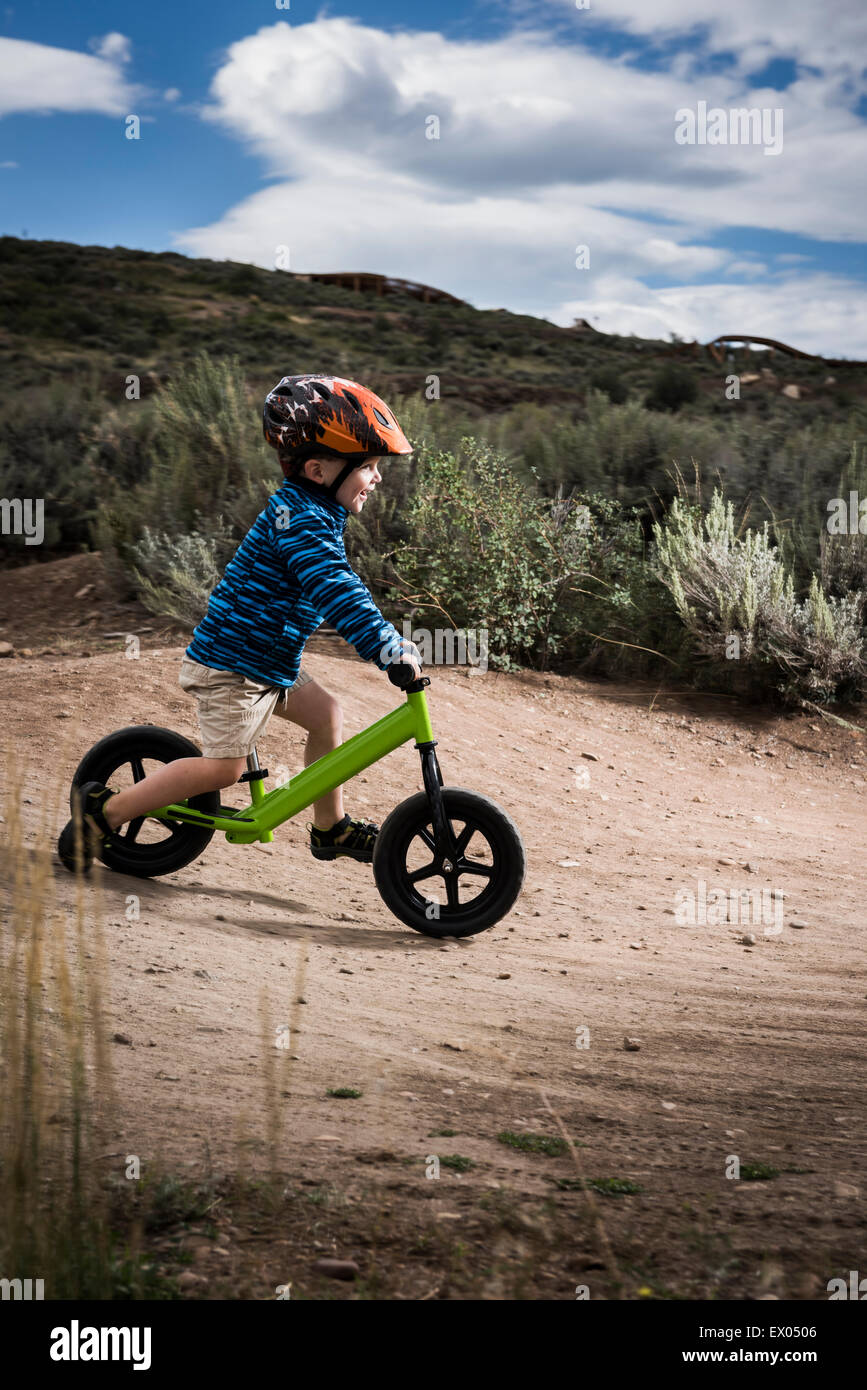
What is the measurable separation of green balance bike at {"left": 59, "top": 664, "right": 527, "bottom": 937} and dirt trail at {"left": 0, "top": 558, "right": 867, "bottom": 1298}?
13 cm

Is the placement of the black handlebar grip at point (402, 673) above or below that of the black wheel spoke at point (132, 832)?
above

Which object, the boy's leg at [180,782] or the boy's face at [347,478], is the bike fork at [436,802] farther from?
the boy's face at [347,478]

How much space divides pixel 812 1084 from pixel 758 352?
3985 centimetres

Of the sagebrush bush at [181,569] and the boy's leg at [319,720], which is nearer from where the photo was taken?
the boy's leg at [319,720]

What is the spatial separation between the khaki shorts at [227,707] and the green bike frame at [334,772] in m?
0.22

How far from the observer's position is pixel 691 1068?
327 centimetres

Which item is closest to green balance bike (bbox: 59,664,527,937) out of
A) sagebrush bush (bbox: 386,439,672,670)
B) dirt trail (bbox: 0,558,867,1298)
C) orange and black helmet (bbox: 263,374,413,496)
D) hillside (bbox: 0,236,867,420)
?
dirt trail (bbox: 0,558,867,1298)

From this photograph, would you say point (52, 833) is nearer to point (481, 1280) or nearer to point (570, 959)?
point (570, 959)

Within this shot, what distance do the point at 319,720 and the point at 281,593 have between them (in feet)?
2.05

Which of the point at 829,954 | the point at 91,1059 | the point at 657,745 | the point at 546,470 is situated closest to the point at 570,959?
the point at 829,954

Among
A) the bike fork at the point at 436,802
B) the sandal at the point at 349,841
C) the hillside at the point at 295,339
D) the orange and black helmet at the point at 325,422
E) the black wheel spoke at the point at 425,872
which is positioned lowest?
the black wheel spoke at the point at 425,872

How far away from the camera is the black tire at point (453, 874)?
427 cm

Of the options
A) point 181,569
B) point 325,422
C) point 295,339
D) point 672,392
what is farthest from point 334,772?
point 295,339

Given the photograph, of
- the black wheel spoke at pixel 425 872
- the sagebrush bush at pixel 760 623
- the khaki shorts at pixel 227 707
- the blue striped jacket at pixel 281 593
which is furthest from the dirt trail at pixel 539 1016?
the sagebrush bush at pixel 760 623
